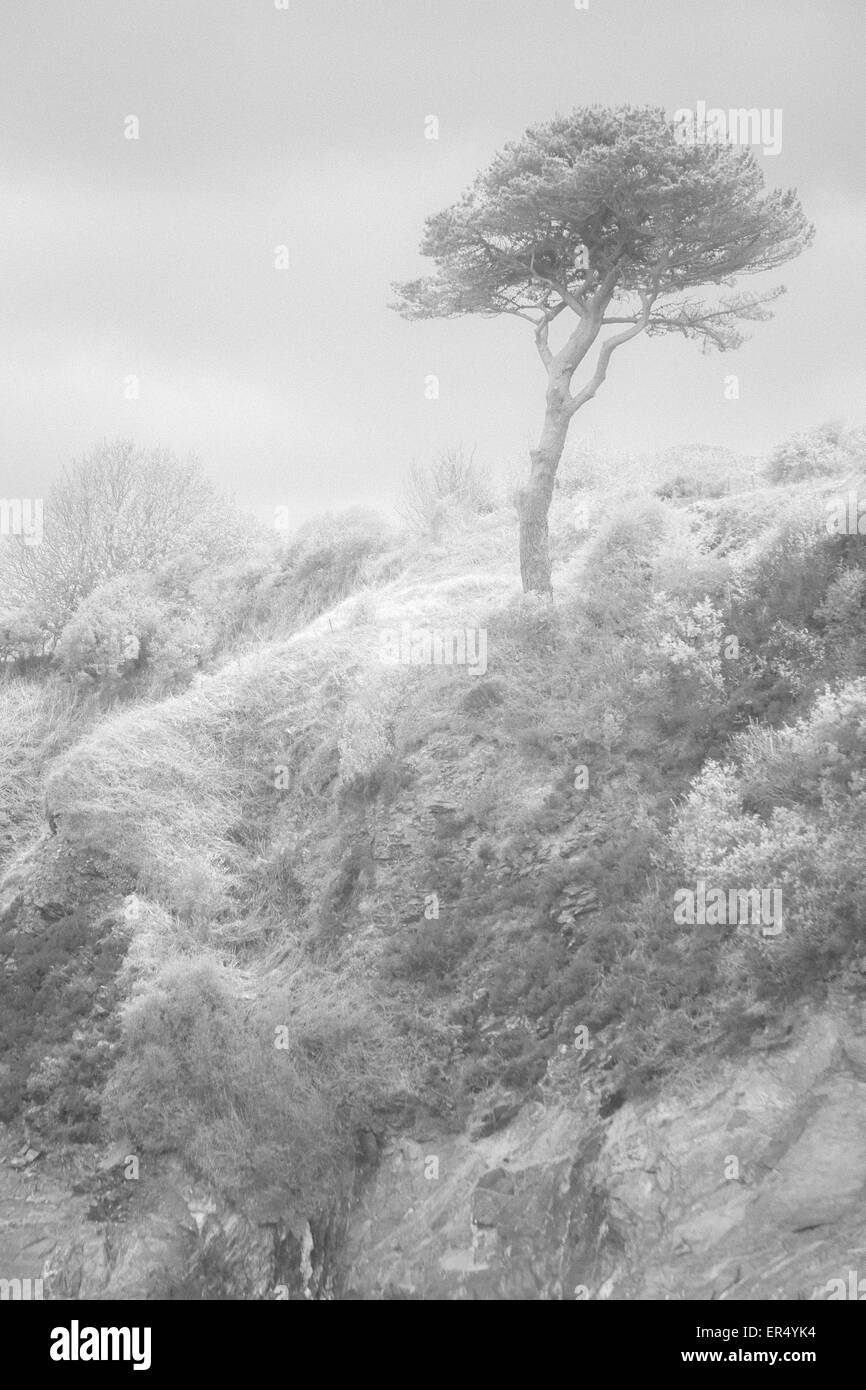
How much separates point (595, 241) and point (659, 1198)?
1635cm

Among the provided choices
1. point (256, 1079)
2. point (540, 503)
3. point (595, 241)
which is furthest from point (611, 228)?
point (256, 1079)

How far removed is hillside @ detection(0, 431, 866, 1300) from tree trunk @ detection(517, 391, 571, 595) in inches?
29.4

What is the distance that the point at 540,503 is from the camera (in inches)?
742

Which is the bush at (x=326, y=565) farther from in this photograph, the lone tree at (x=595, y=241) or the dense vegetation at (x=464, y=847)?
the lone tree at (x=595, y=241)

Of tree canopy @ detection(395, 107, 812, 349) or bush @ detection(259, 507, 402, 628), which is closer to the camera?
tree canopy @ detection(395, 107, 812, 349)

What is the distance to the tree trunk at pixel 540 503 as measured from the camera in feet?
61.8

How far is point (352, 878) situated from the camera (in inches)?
594

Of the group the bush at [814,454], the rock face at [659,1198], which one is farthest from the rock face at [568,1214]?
the bush at [814,454]

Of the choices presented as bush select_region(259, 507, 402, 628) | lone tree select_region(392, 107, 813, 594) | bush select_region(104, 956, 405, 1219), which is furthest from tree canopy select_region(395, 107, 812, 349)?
bush select_region(104, 956, 405, 1219)

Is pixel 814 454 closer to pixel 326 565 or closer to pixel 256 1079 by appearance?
pixel 326 565

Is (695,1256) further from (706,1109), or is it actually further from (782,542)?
(782,542)

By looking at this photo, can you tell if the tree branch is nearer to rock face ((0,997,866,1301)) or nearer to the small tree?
rock face ((0,997,866,1301))

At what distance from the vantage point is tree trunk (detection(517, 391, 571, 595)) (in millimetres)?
18828

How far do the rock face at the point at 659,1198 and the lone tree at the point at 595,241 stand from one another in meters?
10.7
